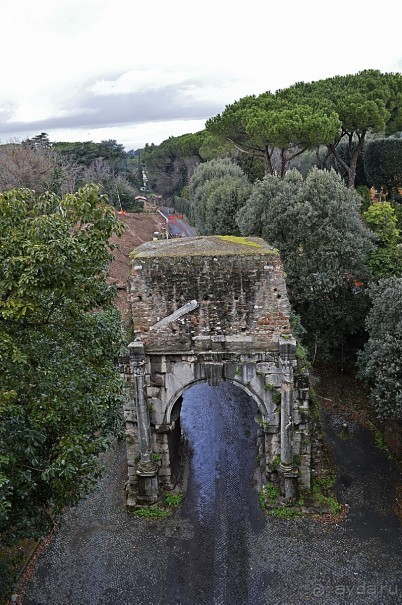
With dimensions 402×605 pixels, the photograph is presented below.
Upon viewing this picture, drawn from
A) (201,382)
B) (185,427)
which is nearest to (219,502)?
(201,382)

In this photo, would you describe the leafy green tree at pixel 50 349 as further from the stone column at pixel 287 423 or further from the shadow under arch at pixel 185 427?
the stone column at pixel 287 423

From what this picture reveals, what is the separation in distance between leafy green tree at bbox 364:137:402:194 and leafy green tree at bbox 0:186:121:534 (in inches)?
1210

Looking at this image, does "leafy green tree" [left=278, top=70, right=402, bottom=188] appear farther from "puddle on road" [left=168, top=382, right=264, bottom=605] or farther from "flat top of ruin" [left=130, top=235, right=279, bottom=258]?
"puddle on road" [left=168, top=382, right=264, bottom=605]

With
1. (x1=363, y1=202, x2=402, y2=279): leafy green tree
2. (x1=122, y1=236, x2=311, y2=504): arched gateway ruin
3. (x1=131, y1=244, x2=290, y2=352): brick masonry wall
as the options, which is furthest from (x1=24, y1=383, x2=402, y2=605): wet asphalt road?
(x1=363, y1=202, x2=402, y2=279): leafy green tree

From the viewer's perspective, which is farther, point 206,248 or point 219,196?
point 219,196

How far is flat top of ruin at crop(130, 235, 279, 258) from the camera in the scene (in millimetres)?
15594

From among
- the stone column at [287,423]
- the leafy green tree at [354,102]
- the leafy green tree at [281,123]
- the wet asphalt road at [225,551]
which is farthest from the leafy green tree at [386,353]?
the leafy green tree at [354,102]

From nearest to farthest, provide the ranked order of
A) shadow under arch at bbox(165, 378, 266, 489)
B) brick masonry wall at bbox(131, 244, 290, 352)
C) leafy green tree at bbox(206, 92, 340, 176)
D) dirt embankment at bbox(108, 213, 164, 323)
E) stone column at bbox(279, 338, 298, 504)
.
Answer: stone column at bbox(279, 338, 298, 504) < brick masonry wall at bbox(131, 244, 290, 352) < shadow under arch at bbox(165, 378, 266, 489) < leafy green tree at bbox(206, 92, 340, 176) < dirt embankment at bbox(108, 213, 164, 323)

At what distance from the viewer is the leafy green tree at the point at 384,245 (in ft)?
80.3

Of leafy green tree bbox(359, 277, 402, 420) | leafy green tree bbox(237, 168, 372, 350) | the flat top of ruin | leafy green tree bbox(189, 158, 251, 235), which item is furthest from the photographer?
leafy green tree bbox(189, 158, 251, 235)

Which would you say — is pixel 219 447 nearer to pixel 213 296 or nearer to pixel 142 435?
pixel 142 435

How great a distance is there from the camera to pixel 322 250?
23453mm

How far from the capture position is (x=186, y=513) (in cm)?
1652

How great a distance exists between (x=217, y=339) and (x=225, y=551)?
6.19m
